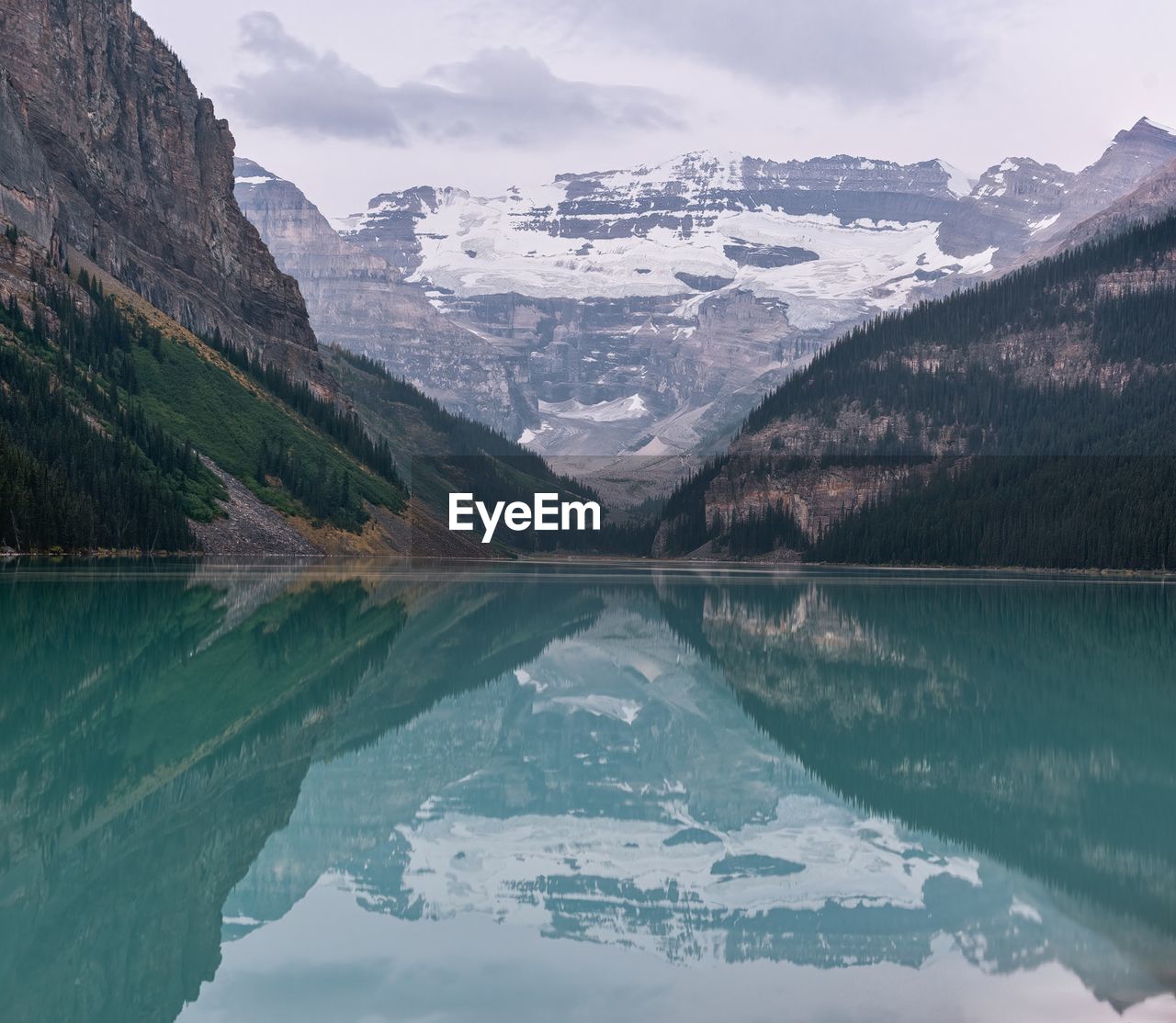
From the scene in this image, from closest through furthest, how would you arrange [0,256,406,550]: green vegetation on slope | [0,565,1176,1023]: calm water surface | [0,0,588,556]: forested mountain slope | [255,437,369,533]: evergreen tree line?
[0,565,1176,1023]: calm water surface → [0,256,406,550]: green vegetation on slope → [0,0,588,556]: forested mountain slope → [255,437,369,533]: evergreen tree line

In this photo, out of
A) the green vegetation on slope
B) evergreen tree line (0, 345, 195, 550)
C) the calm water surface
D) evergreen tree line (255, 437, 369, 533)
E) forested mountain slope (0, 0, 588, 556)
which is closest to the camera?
the calm water surface

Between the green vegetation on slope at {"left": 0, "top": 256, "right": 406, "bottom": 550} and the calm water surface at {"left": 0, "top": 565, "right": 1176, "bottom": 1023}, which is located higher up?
the green vegetation on slope at {"left": 0, "top": 256, "right": 406, "bottom": 550}

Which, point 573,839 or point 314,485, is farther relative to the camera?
point 314,485

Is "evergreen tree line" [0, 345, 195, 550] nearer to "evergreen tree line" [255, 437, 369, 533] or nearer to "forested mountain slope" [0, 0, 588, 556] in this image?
"forested mountain slope" [0, 0, 588, 556]

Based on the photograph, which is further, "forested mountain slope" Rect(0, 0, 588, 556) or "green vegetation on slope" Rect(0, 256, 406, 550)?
"forested mountain slope" Rect(0, 0, 588, 556)

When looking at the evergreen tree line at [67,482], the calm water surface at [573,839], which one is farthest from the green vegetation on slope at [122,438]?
the calm water surface at [573,839]

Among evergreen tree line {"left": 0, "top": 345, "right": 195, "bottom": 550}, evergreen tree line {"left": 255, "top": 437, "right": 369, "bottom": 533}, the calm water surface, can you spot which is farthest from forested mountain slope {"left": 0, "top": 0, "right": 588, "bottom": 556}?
the calm water surface

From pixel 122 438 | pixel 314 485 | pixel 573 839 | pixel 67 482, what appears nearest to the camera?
pixel 573 839

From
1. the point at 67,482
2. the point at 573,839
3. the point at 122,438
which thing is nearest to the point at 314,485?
the point at 122,438

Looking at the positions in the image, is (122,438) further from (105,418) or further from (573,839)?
(573,839)
